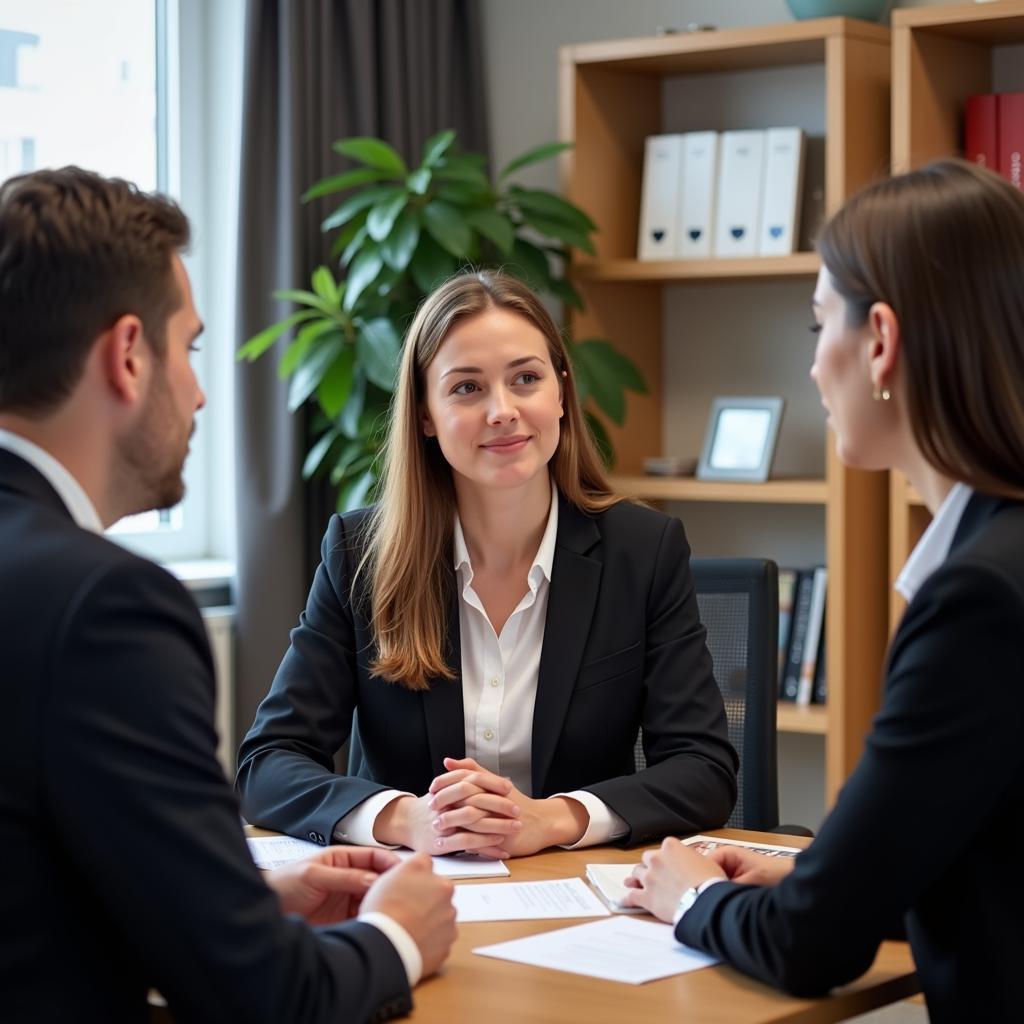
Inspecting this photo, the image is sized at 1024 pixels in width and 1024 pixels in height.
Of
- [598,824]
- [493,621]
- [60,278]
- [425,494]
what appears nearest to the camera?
[60,278]

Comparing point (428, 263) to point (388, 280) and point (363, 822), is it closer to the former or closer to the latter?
point (388, 280)

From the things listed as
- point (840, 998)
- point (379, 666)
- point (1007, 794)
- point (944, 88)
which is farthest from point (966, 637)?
point (944, 88)

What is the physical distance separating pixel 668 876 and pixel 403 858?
33 centimetres

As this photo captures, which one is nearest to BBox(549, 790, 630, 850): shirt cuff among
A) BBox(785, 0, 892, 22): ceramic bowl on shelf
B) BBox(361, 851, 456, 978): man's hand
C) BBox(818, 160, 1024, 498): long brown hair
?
BBox(361, 851, 456, 978): man's hand

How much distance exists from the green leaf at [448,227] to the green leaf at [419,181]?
0.17 ft

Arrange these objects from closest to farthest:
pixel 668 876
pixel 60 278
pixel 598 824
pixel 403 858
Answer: pixel 60 278
pixel 668 876
pixel 403 858
pixel 598 824

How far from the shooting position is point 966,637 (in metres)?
1.29

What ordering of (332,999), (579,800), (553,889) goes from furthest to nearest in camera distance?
(579,800)
(553,889)
(332,999)

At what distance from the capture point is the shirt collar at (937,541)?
142 cm

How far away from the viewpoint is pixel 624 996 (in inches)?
54.9

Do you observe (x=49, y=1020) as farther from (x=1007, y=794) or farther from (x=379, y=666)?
(x=379, y=666)

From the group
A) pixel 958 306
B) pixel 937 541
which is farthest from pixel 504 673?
pixel 958 306

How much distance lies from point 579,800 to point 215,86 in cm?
268

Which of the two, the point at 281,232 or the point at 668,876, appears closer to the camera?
the point at 668,876
